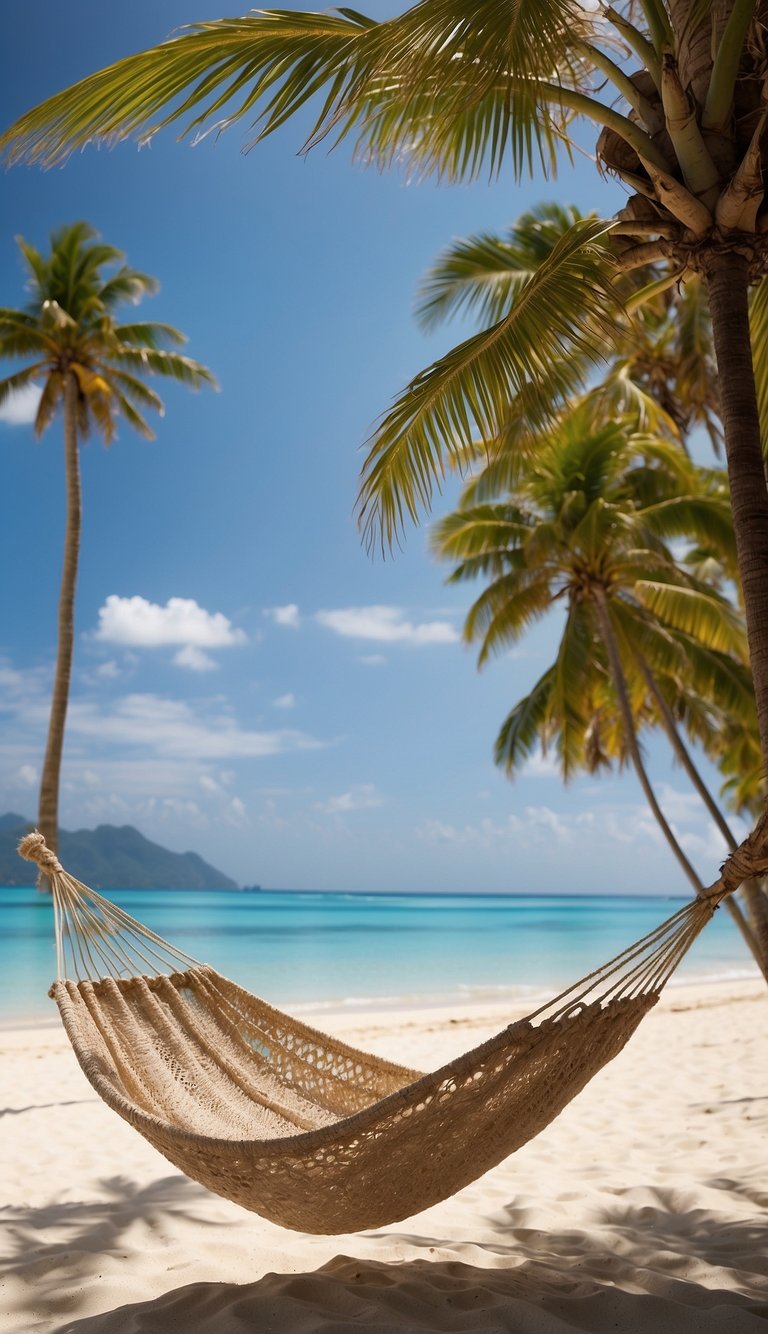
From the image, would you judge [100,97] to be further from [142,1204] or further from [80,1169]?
[80,1169]

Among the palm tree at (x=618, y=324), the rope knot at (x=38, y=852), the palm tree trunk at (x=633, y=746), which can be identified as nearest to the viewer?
the rope knot at (x=38, y=852)

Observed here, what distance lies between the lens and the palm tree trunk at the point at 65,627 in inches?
266

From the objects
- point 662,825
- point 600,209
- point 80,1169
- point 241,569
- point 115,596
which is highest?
point 241,569

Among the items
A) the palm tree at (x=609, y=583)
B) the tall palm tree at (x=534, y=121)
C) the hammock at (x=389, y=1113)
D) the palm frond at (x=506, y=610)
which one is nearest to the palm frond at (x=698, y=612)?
the palm tree at (x=609, y=583)

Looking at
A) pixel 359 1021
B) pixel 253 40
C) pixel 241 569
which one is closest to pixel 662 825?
pixel 359 1021

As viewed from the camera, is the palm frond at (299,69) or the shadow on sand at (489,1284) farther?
the palm frond at (299,69)

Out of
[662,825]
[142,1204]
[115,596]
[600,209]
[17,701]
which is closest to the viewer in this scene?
[142,1204]

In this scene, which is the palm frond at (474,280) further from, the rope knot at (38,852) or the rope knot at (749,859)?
the rope knot at (749,859)

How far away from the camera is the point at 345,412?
94.3 ft

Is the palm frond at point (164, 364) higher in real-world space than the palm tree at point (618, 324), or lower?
higher

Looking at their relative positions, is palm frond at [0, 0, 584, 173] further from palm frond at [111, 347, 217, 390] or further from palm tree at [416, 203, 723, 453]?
palm frond at [111, 347, 217, 390]

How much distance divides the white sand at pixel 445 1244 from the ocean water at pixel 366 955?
16.8 ft

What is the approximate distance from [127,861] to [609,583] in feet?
177

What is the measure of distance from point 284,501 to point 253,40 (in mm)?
32768
